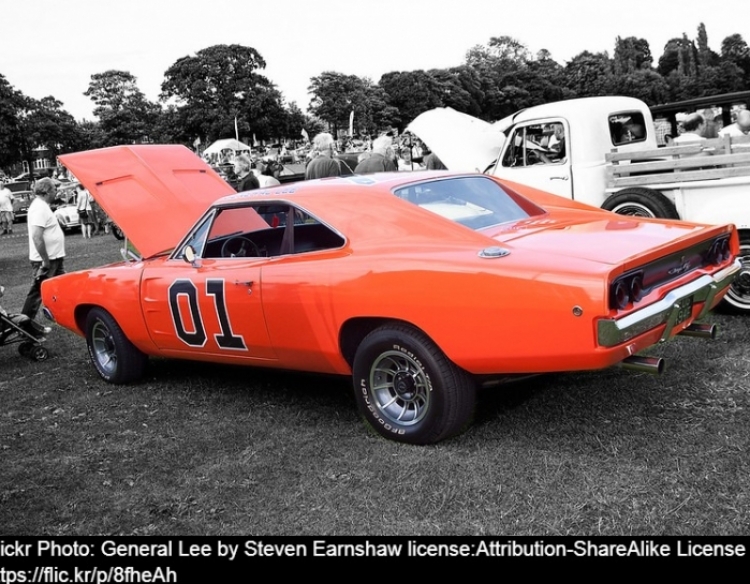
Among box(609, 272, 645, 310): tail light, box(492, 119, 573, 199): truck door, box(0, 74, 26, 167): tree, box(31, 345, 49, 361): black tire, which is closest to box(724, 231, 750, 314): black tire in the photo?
box(492, 119, 573, 199): truck door

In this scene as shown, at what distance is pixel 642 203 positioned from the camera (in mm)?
7312

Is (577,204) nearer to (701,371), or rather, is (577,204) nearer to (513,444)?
(701,371)

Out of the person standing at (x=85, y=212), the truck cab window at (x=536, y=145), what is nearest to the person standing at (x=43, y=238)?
the truck cab window at (x=536, y=145)

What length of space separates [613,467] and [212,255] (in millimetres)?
3085

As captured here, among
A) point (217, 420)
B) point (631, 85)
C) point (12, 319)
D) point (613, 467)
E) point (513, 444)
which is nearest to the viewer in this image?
point (613, 467)

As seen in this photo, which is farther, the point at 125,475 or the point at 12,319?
the point at 12,319

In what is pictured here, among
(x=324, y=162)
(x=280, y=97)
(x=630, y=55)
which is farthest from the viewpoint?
(x=630, y=55)

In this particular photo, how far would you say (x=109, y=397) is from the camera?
5773mm

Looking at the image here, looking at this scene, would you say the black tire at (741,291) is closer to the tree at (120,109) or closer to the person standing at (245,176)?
the person standing at (245,176)

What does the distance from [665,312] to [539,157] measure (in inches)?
235

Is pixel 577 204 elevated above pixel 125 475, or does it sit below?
above

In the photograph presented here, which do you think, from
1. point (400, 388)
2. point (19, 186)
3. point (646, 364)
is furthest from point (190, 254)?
point (19, 186)

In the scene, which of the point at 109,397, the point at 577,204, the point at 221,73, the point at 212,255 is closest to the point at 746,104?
the point at 577,204

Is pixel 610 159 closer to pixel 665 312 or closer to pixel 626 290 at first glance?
pixel 665 312
